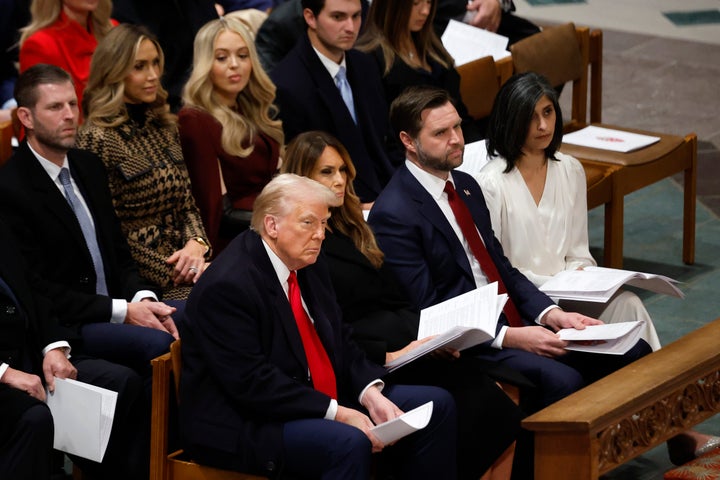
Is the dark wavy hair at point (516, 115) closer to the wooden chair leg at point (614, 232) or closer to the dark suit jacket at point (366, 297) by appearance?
the dark suit jacket at point (366, 297)

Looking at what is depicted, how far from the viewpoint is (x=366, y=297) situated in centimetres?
448

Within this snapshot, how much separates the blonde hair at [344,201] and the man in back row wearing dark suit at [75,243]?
2.20 ft

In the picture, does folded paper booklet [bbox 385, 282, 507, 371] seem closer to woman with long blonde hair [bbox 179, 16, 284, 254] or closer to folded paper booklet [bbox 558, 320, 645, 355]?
folded paper booklet [bbox 558, 320, 645, 355]

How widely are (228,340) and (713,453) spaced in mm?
1566

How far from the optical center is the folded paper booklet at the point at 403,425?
3734 mm

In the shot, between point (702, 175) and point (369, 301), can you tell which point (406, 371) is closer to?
point (369, 301)

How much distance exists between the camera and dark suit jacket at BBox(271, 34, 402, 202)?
5660mm

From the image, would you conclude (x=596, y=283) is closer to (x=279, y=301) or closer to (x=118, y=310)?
(x=279, y=301)

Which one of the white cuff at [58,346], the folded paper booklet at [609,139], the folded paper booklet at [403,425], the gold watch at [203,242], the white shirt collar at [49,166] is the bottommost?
the folded paper booklet at [403,425]

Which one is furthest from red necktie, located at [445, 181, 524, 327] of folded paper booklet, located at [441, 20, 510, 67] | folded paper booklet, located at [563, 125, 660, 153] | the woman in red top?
folded paper booklet, located at [441, 20, 510, 67]

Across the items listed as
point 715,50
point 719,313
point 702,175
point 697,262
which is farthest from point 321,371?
point 715,50

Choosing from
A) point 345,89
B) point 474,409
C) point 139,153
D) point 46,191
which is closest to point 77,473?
point 46,191

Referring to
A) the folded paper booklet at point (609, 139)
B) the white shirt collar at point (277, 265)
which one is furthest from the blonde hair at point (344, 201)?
the folded paper booklet at point (609, 139)

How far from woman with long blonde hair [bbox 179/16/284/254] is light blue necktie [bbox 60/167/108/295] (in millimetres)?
692
